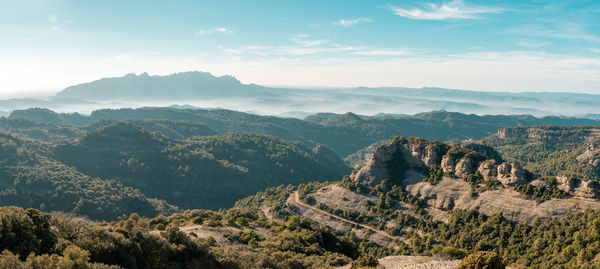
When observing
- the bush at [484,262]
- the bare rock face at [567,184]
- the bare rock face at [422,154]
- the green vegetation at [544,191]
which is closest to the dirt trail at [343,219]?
the bare rock face at [422,154]

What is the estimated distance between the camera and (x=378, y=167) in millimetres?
97812

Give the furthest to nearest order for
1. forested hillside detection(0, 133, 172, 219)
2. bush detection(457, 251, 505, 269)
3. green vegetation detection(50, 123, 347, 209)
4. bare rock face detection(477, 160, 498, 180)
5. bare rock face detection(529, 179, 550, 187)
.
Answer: green vegetation detection(50, 123, 347, 209) → forested hillside detection(0, 133, 172, 219) → bare rock face detection(477, 160, 498, 180) → bare rock face detection(529, 179, 550, 187) → bush detection(457, 251, 505, 269)

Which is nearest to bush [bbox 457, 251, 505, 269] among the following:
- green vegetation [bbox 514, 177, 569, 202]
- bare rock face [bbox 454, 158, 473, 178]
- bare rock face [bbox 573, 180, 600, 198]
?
green vegetation [bbox 514, 177, 569, 202]

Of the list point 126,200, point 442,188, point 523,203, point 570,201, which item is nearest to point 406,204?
point 442,188

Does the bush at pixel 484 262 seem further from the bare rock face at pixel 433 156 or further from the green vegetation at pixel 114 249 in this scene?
the bare rock face at pixel 433 156

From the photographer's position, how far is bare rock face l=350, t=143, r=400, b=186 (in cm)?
9700

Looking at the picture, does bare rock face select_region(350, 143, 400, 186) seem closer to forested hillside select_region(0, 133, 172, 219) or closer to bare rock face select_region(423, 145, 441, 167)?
bare rock face select_region(423, 145, 441, 167)

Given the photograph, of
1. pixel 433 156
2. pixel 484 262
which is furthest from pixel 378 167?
pixel 484 262

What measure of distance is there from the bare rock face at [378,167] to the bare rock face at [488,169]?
25.6 m

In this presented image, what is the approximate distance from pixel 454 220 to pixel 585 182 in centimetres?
2444

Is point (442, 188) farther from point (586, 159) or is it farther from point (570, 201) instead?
point (586, 159)

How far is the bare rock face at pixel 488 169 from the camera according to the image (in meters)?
74.8

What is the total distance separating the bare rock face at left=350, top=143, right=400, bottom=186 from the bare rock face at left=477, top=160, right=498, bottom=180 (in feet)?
84.1

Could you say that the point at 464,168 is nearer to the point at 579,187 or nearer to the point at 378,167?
the point at 579,187
